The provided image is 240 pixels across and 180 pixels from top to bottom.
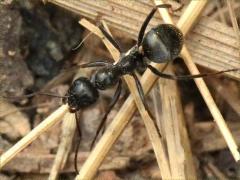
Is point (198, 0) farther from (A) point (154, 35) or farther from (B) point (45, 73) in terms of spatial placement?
(B) point (45, 73)

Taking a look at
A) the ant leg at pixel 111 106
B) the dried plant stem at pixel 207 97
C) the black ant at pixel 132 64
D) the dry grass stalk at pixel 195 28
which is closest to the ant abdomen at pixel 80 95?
the black ant at pixel 132 64

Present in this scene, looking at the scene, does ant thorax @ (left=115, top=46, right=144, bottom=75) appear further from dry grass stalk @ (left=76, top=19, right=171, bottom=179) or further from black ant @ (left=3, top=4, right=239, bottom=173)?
dry grass stalk @ (left=76, top=19, right=171, bottom=179)

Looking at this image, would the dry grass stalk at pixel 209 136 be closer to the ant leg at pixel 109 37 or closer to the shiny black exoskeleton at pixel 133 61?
the shiny black exoskeleton at pixel 133 61

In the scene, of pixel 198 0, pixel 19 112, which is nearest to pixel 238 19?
pixel 198 0

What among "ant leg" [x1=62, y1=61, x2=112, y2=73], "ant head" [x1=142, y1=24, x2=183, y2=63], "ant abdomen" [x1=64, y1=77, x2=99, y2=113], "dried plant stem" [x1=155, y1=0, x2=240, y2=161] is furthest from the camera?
"ant leg" [x1=62, y1=61, x2=112, y2=73]

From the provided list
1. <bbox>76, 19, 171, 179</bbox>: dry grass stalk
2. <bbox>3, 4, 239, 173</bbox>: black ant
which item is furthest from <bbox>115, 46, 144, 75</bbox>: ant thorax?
<bbox>76, 19, 171, 179</bbox>: dry grass stalk

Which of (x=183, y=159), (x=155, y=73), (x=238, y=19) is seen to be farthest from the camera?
(x=238, y=19)
